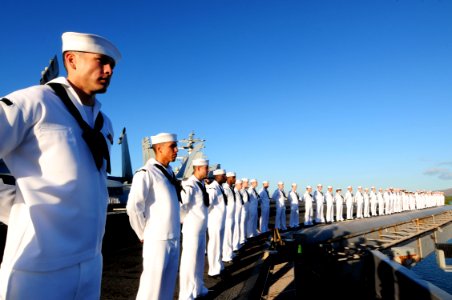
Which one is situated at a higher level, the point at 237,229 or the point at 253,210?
the point at 253,210

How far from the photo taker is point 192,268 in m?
4.75

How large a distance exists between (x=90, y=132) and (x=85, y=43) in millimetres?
520

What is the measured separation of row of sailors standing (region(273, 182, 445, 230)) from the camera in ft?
53.9

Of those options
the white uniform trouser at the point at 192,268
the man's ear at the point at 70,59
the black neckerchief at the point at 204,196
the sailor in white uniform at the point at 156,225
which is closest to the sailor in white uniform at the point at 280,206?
the black neckerchief at the point at 204,196

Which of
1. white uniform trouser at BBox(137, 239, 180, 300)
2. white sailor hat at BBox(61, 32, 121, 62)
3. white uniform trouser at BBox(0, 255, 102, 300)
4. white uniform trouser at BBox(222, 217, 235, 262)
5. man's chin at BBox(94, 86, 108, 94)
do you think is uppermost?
white sailor hat at BBox(61, 32, 121, 62)

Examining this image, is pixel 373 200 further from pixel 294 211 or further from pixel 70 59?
pixel 70 59

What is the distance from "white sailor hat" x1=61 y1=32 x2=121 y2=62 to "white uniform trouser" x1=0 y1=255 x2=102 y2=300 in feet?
3.75

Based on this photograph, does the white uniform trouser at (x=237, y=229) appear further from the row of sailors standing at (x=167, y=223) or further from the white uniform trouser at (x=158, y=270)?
the white uniform trouser at (x=158, y=270)

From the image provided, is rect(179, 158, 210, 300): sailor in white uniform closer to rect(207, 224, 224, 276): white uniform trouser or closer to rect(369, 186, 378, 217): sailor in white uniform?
rect(207, 224, 224, 276): white uniform trouser

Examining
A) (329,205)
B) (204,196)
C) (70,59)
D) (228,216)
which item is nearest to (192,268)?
(204,196)

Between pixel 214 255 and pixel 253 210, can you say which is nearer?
pixel 214 255

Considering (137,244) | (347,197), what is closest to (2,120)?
(137,244)

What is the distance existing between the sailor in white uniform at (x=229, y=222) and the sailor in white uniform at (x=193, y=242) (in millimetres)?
3085

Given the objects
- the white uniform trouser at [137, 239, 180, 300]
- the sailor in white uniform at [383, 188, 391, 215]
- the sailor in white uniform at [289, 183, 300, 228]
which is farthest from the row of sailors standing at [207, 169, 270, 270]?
the sailor in white uniform at [383, 188, 391, 215]
